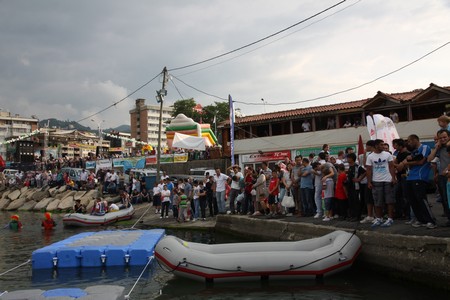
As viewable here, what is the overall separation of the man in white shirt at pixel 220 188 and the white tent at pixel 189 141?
1308 cm

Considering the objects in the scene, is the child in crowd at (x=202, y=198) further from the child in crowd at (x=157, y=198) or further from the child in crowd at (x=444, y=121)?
the child in crowd at (x=444, y=121)

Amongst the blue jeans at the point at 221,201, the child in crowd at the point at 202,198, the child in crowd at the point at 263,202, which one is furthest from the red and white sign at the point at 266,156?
the child in crowd at the point at 263,202

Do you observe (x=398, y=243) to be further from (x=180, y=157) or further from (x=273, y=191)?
(x=180, y=157)

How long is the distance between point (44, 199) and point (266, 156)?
18.6 meters

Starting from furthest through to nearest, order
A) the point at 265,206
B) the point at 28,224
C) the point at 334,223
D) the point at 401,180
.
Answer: the point at 28,224, the point at 265,206, the point at 334,223, the point at 401,180

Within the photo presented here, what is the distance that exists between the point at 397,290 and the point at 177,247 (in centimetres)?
483

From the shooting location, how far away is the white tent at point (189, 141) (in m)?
31.9

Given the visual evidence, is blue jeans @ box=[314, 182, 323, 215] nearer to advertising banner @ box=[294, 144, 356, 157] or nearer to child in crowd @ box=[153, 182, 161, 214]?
child in crowd @ box=[153, 182, 161, 214]

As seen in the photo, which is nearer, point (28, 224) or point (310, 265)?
point (310, 265)

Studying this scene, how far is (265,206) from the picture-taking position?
52.4 ft

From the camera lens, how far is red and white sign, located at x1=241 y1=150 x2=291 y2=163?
29.8m

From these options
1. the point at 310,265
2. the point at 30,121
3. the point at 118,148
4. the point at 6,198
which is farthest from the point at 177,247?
the point at 30,121

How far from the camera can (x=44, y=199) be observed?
1352 inches

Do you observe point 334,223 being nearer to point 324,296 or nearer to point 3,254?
point 324,296
